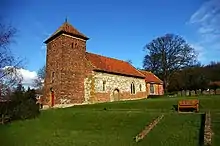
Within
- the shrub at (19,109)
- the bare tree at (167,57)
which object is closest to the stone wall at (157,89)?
the bare tree at (167,57)

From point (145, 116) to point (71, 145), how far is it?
26.5 feet

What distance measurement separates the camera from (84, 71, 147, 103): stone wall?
35.5m

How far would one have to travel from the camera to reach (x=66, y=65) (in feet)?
111

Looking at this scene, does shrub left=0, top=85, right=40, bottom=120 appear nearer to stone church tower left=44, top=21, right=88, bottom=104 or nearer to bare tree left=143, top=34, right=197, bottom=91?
stone church tower left=44, top=21, right=88, bottom=104

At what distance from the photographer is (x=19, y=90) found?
84.7 ft

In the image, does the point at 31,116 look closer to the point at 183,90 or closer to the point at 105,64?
the point at 105,64

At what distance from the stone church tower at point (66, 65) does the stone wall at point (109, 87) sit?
42.7 inches

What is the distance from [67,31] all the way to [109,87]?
32.6 feet

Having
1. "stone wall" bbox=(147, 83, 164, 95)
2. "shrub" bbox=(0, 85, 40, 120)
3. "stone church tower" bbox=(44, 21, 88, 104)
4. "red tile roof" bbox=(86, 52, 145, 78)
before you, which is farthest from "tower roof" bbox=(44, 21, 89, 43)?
"stone wall" bbox=(147, 83, 164, 95)

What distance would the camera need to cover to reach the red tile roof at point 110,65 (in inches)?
1478

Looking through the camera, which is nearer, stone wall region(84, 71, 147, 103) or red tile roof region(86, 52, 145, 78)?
stone wall region(84, 71, 147, 103)

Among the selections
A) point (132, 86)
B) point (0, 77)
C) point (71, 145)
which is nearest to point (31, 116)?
point (0, 77)

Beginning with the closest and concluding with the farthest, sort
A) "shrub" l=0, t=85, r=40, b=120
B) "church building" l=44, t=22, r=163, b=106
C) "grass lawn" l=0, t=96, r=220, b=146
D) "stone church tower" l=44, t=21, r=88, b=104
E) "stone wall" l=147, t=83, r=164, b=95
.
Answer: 1. "grass lawn" l=0, t=96, r=220, b=146
2. "shrub" l=0, t=85, r=40, b=120
3. "stone church tower" l=44, t=21, r=88, b=104
4. "church building" l=44, t=22, r=163, b=106
5. "stone wall" l=147, t=83, r=164, b=95

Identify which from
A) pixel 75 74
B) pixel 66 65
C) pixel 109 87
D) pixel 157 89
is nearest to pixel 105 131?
pixel 66 65
